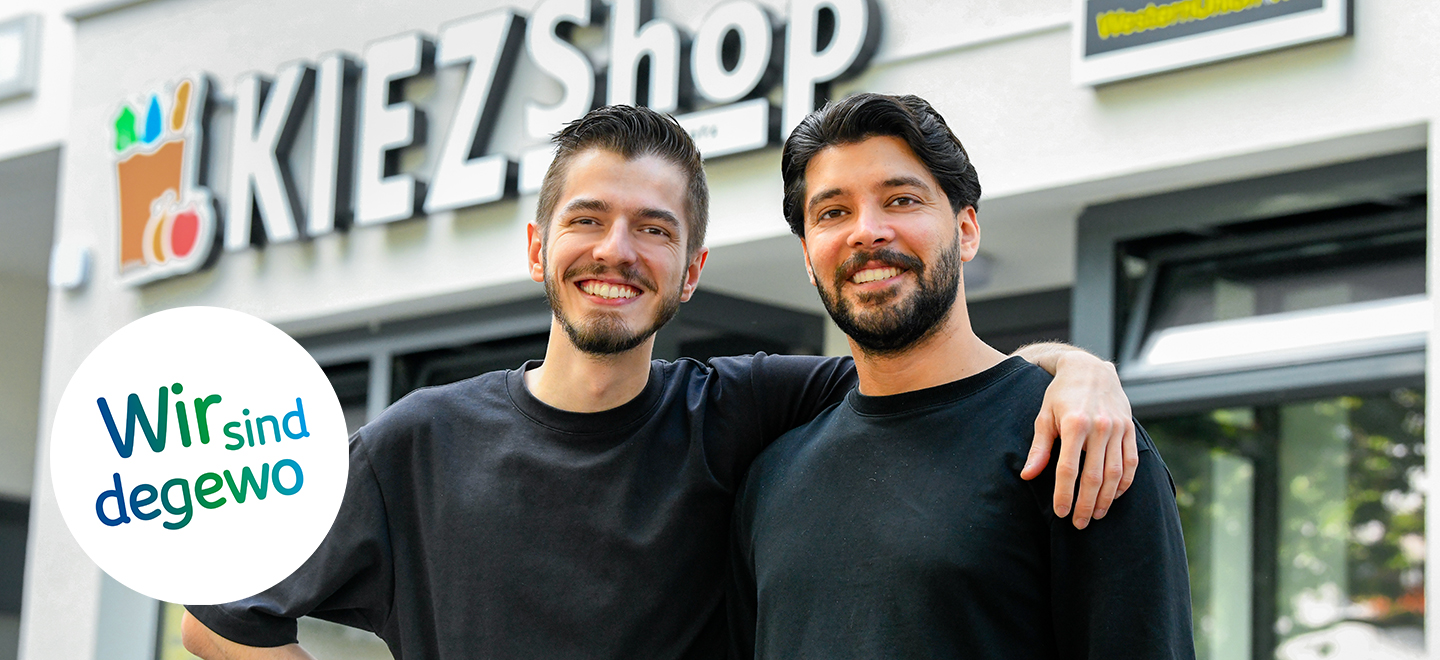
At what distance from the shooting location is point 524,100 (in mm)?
6242

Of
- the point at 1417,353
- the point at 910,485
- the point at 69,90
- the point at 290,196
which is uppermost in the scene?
the point at 69,90

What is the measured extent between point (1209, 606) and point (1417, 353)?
114cm

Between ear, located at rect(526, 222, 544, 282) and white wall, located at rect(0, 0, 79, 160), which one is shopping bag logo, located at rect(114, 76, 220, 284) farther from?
ear, located at rect(526, 222, 544, 282)

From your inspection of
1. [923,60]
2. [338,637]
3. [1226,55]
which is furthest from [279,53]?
[1226,55]

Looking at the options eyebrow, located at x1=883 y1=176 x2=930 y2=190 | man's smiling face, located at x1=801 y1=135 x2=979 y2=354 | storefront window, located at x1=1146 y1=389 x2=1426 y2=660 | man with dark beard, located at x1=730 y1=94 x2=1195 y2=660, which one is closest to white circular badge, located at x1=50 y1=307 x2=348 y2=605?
man with dark beard, located at x1=730 y1=94 x2=1195 y2=660

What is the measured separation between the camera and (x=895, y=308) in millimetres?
2174

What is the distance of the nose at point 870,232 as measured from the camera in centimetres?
217

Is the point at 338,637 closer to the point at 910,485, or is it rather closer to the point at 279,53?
the point at 279,53

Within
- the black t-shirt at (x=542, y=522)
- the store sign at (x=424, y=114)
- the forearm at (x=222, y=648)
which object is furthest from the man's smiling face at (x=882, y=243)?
the store sign at (x=424, y=114)

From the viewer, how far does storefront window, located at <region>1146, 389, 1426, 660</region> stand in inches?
180

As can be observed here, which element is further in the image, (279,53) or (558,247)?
(279,53)

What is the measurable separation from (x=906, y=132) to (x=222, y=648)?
55.0 inches

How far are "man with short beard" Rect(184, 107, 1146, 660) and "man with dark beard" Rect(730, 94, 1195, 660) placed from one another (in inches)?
4.8

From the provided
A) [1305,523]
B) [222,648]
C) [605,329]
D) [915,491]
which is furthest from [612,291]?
[1305,523]
